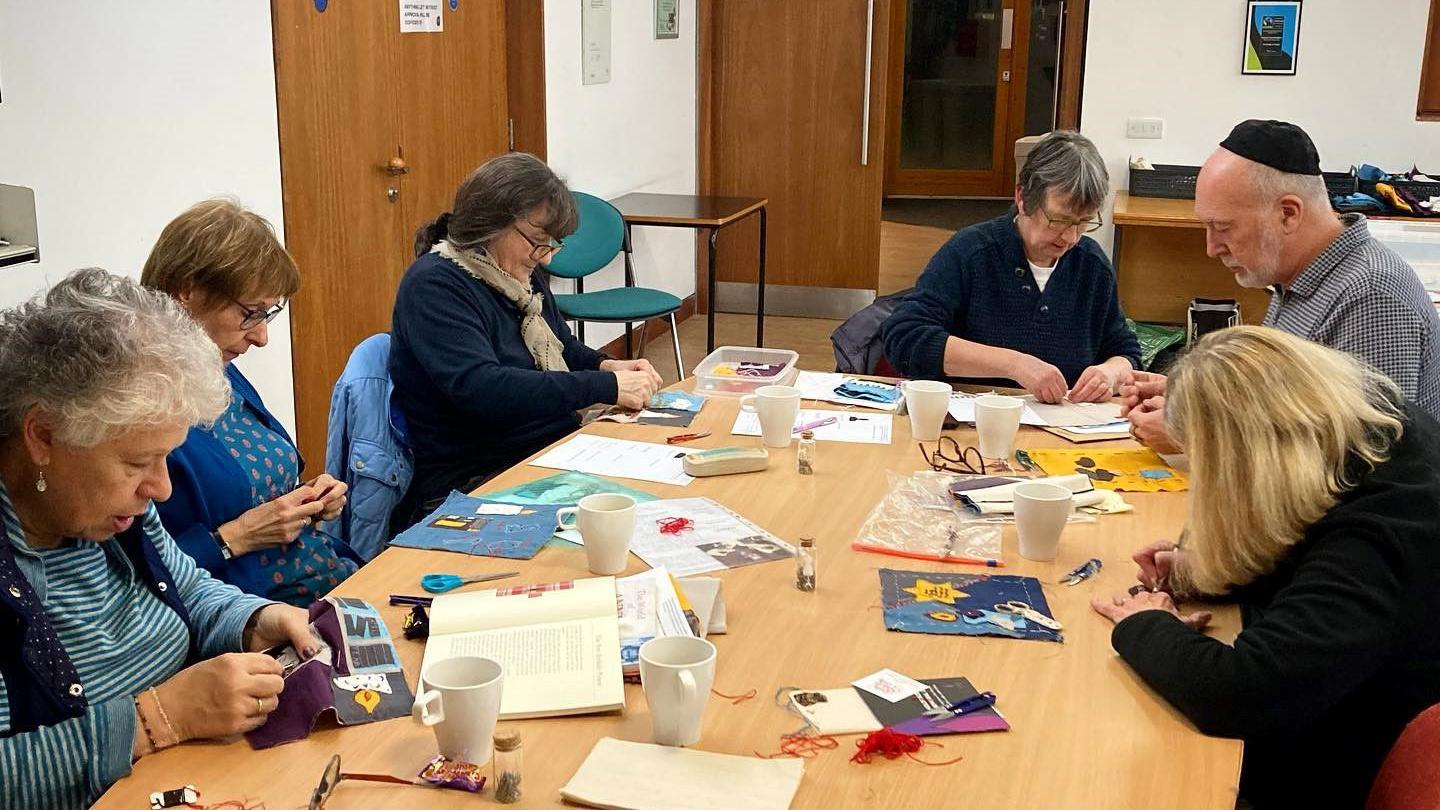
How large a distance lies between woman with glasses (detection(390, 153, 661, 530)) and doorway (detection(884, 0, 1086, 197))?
7.67 metres

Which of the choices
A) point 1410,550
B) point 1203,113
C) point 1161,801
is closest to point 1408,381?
point 1410,550

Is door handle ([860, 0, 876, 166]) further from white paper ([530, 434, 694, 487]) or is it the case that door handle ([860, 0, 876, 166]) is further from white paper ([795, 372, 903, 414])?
white paper ([530, 434, 694, 487])

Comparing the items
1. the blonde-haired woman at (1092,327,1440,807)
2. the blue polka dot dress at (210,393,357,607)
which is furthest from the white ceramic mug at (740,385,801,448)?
the blonde-haired woman at (1092,327,1440,807)

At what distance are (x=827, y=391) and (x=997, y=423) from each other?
579mm

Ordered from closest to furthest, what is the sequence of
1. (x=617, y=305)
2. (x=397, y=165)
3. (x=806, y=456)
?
(x=806, y=456)
(x=397, y=165)
(x=617, y=305)

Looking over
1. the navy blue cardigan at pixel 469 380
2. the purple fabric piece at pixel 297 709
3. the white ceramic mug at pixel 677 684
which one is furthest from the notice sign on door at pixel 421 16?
the white ceramic mug at pixel 677 684

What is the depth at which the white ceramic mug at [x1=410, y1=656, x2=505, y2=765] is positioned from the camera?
1330mm

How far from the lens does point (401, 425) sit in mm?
2777

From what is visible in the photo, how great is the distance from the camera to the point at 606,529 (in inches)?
72.1

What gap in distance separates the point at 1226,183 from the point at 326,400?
2.64 metres

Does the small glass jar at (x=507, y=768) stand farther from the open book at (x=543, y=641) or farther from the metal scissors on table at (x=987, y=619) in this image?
the metal scissors on table at (x=987, y=619)

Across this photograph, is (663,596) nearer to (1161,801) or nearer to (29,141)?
(1161,801)

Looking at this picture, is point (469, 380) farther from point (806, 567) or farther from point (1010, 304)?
point (1010, 304)

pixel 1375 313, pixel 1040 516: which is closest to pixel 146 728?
pixel 1040 516
